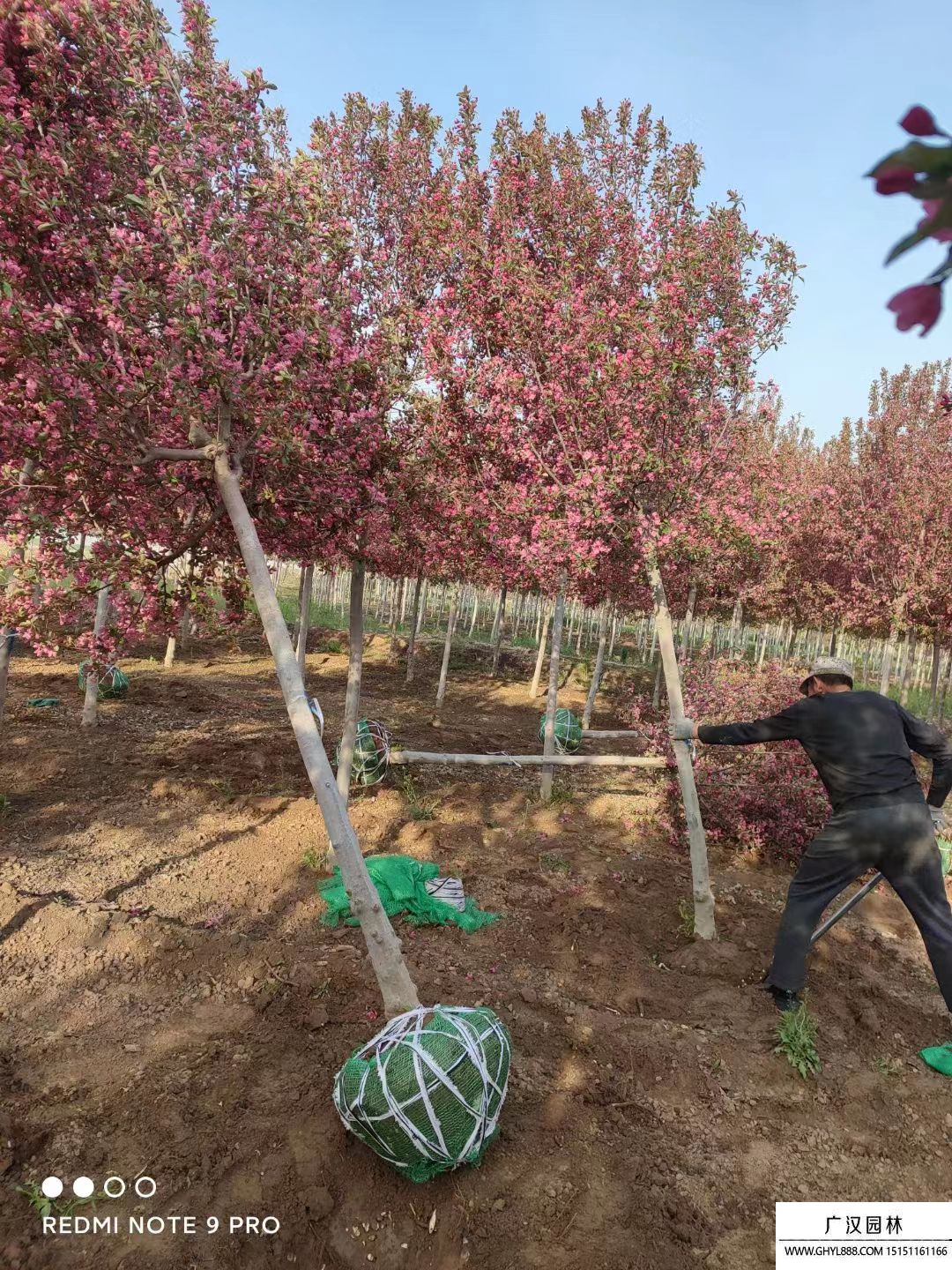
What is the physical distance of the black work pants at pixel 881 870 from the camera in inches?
163

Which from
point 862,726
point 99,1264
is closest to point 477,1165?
point 99,1264

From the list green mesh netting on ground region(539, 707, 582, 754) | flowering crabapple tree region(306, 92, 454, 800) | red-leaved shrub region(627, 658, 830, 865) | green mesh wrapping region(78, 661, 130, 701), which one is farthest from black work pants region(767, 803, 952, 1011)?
green mesh wrapping region(78, 661, 130, 701)

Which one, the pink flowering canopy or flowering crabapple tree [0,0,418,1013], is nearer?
flowering crabapple tree [0,0,418,1013]

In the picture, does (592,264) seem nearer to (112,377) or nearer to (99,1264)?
(112,377)

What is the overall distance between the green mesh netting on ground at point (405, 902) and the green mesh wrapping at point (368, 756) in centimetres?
276

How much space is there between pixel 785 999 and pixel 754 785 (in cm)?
310

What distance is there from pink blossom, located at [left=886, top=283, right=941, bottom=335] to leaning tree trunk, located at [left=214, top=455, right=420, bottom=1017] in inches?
134

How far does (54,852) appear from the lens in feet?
20.7

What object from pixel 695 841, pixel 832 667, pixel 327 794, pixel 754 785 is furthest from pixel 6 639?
pixel 754 785

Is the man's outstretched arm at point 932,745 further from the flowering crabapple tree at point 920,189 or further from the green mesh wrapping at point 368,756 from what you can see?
the green mesh wrapping at point 368,756

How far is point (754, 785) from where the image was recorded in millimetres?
7340

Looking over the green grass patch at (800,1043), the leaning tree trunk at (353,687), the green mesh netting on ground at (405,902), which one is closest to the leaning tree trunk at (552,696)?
the leaning tree trunk at (353,687)

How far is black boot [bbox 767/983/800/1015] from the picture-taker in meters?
4.44

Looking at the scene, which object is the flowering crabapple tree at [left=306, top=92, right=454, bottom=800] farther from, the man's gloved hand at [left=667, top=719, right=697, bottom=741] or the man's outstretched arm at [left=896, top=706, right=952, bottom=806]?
the man's outstretched arm at [left=896, top=706, right=952, bottom=806]
